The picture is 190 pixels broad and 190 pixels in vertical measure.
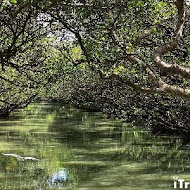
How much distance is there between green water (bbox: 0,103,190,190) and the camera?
46.7 feet

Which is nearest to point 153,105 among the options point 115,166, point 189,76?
point 115,166

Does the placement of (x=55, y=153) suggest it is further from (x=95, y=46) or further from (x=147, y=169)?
(x=95, y=46)

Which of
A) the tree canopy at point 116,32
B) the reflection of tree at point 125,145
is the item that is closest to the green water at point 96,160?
the reflection of tree at point 125,145

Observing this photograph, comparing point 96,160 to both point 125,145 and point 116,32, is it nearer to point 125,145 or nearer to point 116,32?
point 125,145

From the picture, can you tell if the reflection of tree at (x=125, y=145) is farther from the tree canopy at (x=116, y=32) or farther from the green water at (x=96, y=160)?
the tree canopy at (x=116, y=32)

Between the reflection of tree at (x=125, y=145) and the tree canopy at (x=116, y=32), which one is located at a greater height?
the tree canopy at (x=116, y=32)

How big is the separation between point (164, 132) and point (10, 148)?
911 centimetres

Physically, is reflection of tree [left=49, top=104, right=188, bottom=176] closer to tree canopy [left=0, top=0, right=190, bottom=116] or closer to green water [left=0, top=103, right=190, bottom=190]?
green water [left=0, top=103, right=190, bottom=190]

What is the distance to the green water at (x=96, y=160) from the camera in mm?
14242

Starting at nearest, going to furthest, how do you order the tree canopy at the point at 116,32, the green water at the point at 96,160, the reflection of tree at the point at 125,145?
the tree canopy at the point at 116,32, the green water at the point at 96,160, the reflection of tree at the point at 125,145

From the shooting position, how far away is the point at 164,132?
26.3 metres

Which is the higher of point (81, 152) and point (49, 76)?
point (49, 76)

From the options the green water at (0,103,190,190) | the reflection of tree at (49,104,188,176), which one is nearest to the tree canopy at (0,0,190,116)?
the green water at (0,103,190,190)

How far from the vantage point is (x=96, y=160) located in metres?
18.4
